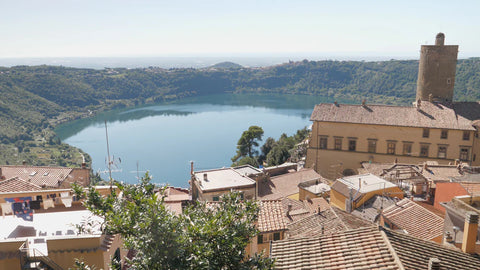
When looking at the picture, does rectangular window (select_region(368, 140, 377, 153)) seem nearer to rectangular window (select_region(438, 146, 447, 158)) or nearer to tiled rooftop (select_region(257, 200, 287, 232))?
rectangular window (select_region(438, 146, 447, 158))

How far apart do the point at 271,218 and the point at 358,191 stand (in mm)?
5021

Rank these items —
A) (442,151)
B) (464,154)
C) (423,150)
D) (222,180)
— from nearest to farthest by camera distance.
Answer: (222,180), (464,154), (442,151), (423,150)

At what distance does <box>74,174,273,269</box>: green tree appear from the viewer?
5.31m

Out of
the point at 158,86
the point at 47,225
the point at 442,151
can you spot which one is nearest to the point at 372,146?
the point at 442,151

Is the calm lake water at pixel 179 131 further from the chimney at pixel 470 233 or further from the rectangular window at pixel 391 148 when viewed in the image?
the chimney at pixel 470 233

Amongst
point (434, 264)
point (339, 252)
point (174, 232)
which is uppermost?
point (174, 232)

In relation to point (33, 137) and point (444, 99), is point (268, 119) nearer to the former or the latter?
point (33, 137)

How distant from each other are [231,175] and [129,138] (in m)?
75.7

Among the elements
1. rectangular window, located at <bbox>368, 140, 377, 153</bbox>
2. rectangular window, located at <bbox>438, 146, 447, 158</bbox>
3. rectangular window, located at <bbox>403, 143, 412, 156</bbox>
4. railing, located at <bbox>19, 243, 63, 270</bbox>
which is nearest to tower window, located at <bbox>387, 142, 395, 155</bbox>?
rectangular window, located at <bbox>403, 143, 412, 156</bbox>

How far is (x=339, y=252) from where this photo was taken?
23.0ft

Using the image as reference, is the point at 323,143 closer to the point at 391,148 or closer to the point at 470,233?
the point at 391,148

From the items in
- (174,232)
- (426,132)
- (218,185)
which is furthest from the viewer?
(426,132)

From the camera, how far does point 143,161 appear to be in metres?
72.3

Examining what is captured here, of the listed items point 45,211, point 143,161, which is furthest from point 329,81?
point 45,211
